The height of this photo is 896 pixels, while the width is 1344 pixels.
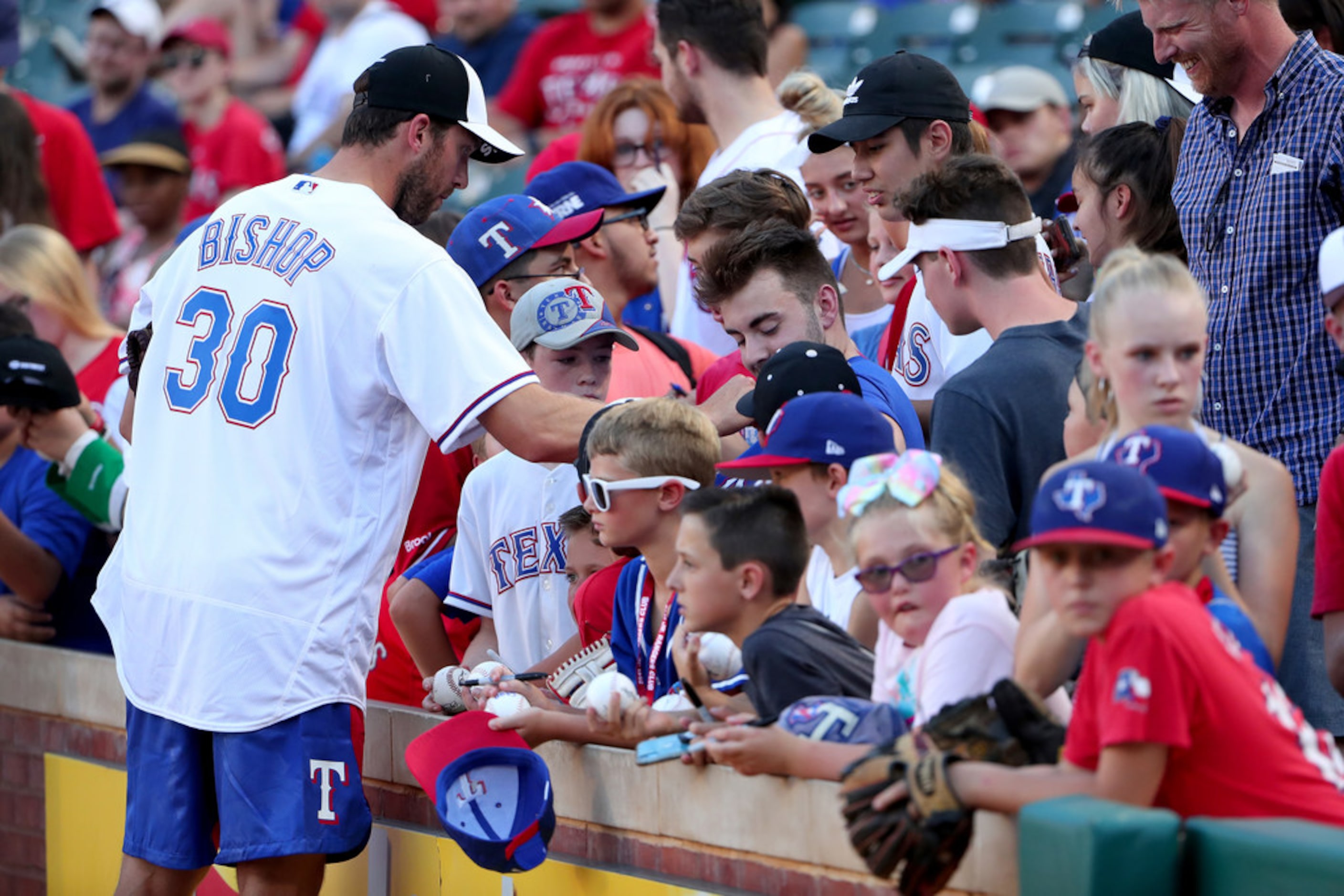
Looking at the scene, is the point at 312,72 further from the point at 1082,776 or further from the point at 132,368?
the point at 1082,776

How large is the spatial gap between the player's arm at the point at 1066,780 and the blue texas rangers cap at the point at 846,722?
13.0 inches

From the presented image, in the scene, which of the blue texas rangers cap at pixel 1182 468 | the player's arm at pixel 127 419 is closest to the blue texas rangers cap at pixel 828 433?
the blue texas rangers cap at pixel 1182 468

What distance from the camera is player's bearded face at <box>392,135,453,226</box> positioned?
4336 millimetres

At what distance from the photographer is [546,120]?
10273 millimetres

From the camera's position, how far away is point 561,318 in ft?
16.0

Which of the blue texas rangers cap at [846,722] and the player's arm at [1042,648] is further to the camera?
the blue texas rangers cap at [846,722]

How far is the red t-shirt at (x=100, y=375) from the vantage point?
6945 mm

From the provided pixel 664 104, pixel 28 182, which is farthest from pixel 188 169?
pixel 664 104

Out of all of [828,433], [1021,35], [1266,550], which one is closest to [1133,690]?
[1266,550]

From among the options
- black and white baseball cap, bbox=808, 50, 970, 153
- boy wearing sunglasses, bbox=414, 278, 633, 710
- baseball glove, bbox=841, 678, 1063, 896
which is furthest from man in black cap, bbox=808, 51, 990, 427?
baseball glove, bbox=841, 678, 1063, 896

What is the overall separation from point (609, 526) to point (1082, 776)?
4.88ft

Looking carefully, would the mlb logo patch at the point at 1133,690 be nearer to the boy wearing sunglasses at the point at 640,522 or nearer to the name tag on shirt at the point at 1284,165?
the boy wearing sunglasses at the point at 640,522

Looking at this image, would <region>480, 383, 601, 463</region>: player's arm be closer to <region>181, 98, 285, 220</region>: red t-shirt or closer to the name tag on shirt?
the name tag on shirt

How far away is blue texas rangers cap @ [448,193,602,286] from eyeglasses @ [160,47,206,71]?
19.2ft
